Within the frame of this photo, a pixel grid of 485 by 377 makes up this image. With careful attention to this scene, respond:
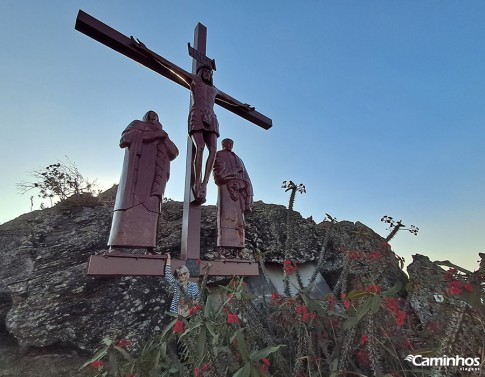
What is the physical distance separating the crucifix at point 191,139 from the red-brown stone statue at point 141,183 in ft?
0.89

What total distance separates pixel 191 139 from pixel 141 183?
3.27ft

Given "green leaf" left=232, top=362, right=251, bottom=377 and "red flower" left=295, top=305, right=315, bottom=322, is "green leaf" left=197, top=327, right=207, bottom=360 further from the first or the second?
"red flower" left=295, top=305, right=315, bottom=322

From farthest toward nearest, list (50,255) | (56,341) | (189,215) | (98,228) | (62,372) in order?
1. (98,228)
2. (50,255)
3. (189,215)
4. (56,341)
5. (62,372)

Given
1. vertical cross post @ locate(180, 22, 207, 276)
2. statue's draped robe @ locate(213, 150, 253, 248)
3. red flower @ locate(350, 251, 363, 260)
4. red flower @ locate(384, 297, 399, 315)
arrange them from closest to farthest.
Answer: red flower @ locate(384, 297, 399, 315) → red flower @ locate(350, 251, 363, 260) → vertical cross post @ locate(180, 22, 207, 276) → statue's draped robe @ locate(213, 150, 253, 248)

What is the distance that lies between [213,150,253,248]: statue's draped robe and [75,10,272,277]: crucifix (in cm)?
33

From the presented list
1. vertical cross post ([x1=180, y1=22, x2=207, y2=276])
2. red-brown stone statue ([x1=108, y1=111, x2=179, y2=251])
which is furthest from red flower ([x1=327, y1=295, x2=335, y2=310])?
red-brown stone statue ([x1=108, y1=111, x2=179, y2=251])

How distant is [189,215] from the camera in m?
3.55

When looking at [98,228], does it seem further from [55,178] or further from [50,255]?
[55,178]

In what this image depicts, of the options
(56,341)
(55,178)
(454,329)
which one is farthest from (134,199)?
(55,178)

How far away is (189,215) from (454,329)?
2.95 meters

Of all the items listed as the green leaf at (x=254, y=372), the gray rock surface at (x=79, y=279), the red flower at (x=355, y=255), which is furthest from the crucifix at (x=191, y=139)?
the green leaf at (x=254, y=372)

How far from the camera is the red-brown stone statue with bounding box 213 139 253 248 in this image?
3955 mm

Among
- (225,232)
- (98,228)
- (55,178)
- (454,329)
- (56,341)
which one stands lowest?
(56,341)

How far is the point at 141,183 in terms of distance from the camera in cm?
319
